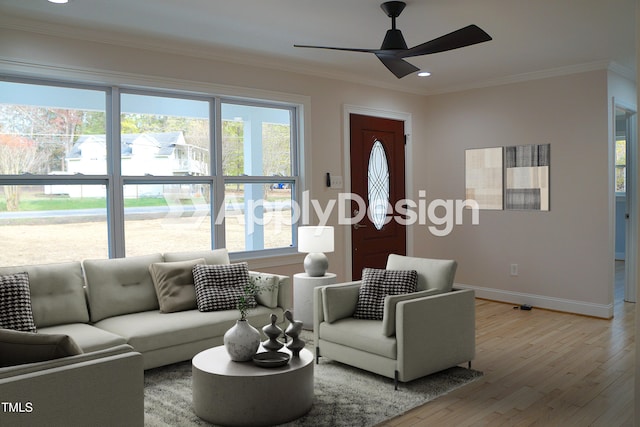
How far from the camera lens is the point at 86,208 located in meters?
4.39

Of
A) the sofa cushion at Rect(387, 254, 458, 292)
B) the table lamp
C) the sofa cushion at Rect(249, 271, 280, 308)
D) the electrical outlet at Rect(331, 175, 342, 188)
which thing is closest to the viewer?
the sofa cushion at Rect(387, 254, 458, 292)

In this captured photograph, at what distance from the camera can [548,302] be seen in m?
5.95

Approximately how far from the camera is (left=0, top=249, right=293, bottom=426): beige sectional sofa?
2295 mm

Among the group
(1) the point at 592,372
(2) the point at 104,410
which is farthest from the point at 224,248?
(1) the point at 592,372

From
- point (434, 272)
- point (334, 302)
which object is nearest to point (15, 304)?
point (334, 302)

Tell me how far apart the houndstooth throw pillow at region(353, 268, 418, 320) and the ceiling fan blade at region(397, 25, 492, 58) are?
1602 mm

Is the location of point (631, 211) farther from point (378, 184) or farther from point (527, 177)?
point (378, 184)

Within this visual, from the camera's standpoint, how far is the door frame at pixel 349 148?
6.01 metres

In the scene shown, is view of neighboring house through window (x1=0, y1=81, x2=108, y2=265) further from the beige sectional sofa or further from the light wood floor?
the light wood floor

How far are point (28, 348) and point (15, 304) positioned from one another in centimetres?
152

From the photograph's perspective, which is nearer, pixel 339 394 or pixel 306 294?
pixel 339 394

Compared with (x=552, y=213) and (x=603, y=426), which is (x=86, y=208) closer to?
(x=603, y=426)

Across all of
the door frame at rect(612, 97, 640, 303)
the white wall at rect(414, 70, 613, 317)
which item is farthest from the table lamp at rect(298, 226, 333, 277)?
the door frame at rect(612, 97, 640, 303)

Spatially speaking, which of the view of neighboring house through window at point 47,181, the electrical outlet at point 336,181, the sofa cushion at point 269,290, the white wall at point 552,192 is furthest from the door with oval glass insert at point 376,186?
the view of neighboring house through window at point 47,181
